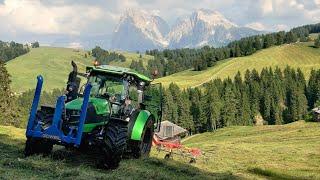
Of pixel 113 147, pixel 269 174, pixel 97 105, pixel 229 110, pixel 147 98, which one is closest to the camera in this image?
pixel 113 147

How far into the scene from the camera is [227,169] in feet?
68.7

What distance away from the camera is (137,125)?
18.2 meters

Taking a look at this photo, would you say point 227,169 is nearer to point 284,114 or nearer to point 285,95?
point 284,114

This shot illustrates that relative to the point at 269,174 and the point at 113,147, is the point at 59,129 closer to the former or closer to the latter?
the point at 113,147

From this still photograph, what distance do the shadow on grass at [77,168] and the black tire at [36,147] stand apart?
317 millimetres

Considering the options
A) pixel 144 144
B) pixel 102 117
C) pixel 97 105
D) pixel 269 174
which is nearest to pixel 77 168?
pixel 102 117

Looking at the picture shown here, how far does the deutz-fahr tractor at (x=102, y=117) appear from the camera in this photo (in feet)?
50.6

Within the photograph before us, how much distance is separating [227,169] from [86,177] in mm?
8889

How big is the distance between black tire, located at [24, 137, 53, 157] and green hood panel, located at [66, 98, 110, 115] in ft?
5.29

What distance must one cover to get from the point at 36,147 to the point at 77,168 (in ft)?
7.33

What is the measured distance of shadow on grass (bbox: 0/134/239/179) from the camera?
46.6ft

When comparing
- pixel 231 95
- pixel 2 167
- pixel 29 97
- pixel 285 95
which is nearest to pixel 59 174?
pixel 2 167

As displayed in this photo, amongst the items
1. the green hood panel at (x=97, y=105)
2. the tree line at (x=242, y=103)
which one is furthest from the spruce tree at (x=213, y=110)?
the green hood panel at (x=97, y=105)

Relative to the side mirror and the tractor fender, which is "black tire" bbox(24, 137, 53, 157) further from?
the side mirror
